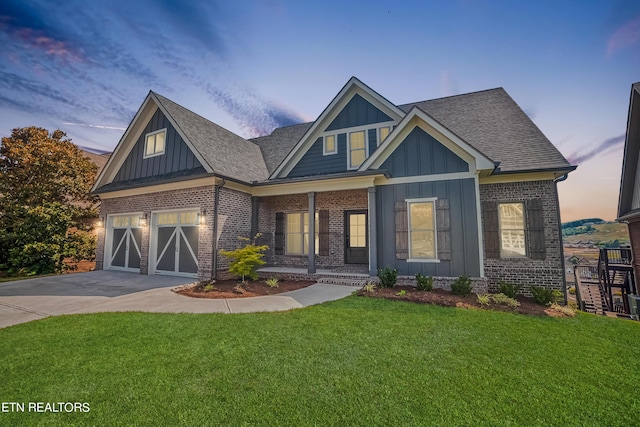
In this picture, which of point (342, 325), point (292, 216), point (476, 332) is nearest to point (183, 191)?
point (292, 216)

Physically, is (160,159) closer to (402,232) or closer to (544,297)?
(402,232)

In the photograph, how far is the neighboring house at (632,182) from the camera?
989 cm

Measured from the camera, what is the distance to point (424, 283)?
7.65 m

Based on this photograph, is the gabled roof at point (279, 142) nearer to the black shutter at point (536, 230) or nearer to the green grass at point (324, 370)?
the green grass at point (324, 370)

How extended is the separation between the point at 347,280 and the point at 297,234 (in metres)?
3.75

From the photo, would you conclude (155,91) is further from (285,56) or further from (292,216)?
(292,216)

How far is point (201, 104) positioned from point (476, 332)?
48.9 feet

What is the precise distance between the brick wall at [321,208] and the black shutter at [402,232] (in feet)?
6.69

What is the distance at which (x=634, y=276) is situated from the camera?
11375mm

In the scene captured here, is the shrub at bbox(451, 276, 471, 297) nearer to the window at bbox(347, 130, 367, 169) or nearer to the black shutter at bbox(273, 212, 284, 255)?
the window at bbox(347, 130, 367, 169)

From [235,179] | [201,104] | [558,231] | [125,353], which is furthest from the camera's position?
[201,104]

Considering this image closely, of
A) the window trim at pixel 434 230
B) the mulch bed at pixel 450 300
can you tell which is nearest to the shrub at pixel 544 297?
the mulch bed at pixel 450 300

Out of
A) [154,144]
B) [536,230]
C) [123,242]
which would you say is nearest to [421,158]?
[536,230]

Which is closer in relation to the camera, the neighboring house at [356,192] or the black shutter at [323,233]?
the neighboring house at [356,192]
